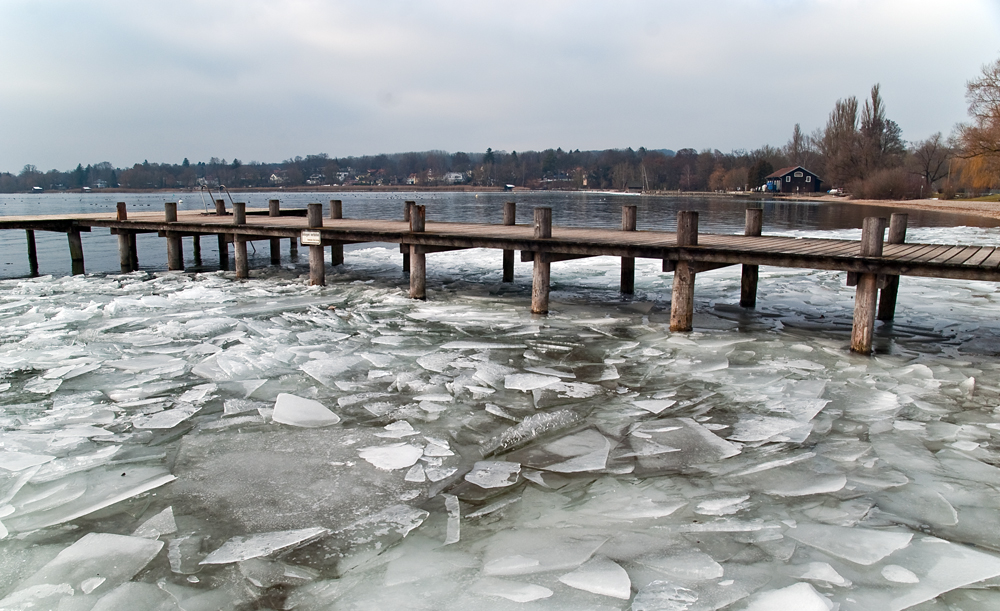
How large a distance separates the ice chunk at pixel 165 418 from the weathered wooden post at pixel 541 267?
5.93m

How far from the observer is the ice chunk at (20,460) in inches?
203

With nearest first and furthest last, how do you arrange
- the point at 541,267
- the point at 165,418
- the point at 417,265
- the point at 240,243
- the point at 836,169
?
the point at 165,418 < the point at 541,267 < the point at 417,265 < the point at 240,243 < the point at 836,169

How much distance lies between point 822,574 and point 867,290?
18.0 ft

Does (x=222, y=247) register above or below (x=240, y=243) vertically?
below

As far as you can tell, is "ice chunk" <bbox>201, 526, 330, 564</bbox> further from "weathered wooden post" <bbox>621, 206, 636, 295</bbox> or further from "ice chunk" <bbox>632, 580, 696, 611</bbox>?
"weathered wooden post" <bbox>621, 206, 636, 295</bbox>

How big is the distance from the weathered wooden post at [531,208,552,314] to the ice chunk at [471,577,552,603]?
298 inches

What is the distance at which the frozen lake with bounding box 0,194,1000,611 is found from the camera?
3.73 meters

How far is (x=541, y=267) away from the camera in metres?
11.0

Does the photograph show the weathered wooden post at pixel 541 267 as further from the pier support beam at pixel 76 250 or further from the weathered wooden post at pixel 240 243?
the pier support beam at pixel 76 250

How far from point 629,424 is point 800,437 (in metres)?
1.44

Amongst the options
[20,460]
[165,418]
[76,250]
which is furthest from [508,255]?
[76,250]

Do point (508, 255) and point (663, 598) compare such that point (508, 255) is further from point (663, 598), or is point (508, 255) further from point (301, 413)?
point (663, 598)

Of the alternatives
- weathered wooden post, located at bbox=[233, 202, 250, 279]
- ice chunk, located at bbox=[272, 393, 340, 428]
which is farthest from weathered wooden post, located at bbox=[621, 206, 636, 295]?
weathered wooden post, located at bbox=[233, 202, 250, 279]

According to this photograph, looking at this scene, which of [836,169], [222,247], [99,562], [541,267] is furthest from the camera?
[836,169]
